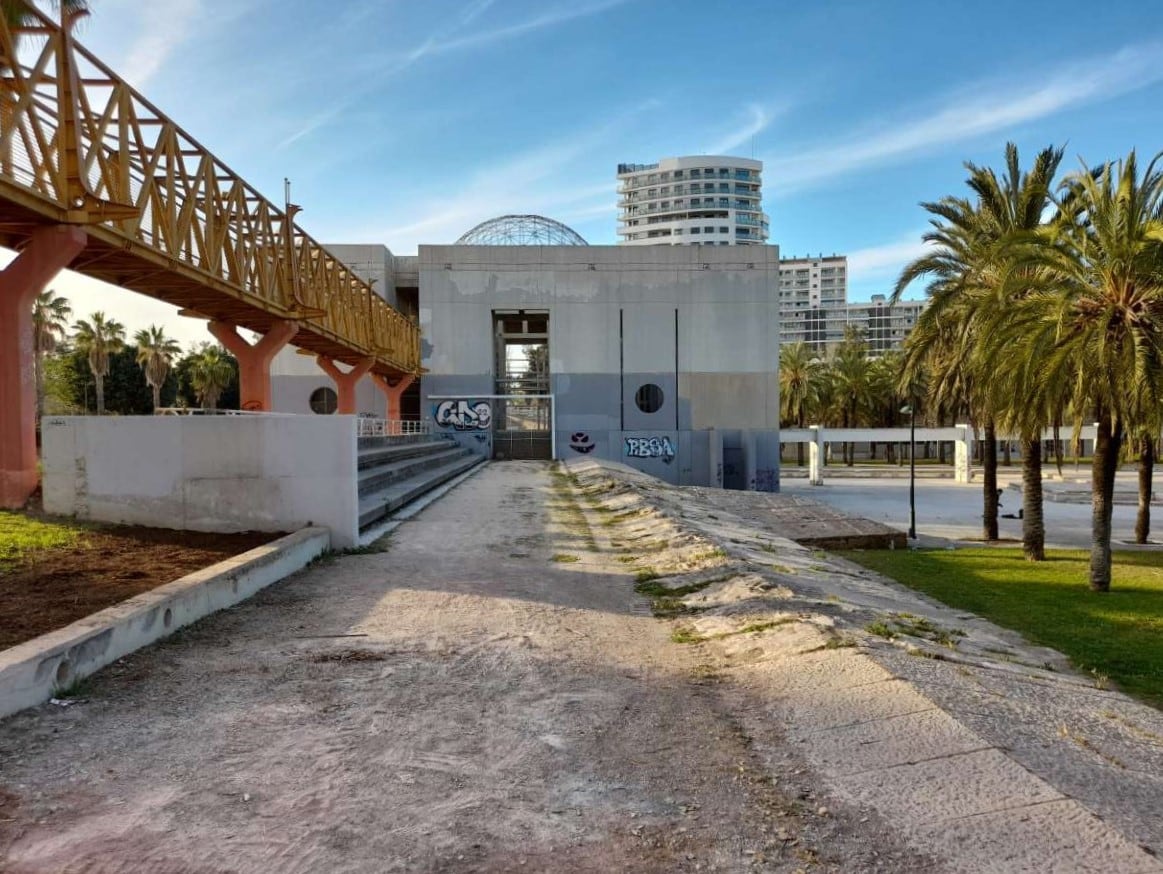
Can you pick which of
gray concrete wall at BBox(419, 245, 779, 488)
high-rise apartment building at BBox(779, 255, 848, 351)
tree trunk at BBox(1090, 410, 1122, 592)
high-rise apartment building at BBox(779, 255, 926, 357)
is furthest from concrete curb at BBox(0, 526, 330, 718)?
high-rise apartment building at BBox(779, 255, 848, 351)

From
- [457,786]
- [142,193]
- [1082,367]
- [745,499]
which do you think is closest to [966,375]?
[745,499]

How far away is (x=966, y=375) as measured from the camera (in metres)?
22.0

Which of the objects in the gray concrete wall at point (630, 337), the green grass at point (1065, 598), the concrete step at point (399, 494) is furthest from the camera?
the gray concrete wall at point (630, 337)

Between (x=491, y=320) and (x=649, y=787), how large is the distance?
37616mm

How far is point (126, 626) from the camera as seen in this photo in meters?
5.03

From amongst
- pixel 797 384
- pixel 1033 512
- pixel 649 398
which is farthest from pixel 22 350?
pixel 797 384

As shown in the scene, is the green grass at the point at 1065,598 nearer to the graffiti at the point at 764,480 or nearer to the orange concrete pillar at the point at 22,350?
the orange concrete pillar at the point at 22,350

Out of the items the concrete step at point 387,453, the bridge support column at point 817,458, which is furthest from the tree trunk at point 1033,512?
the bridge support column at point 817,458

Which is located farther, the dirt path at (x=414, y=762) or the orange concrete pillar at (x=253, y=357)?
the orange concrete pillar at (x=253, y=357)

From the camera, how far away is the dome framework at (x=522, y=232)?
51156 mm

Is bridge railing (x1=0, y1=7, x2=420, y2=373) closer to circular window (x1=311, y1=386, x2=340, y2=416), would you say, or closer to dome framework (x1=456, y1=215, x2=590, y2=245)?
circular window (x1=311, y1=386, x2=340, y2=416)

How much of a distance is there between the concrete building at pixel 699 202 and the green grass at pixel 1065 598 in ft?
449

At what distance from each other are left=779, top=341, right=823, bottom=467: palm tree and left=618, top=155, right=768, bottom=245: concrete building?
9137cm

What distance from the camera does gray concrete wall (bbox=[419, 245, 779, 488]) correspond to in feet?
130
